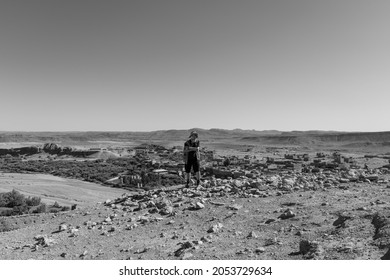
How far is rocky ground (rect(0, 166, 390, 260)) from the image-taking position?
523 cm

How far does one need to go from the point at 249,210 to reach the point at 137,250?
3192mm

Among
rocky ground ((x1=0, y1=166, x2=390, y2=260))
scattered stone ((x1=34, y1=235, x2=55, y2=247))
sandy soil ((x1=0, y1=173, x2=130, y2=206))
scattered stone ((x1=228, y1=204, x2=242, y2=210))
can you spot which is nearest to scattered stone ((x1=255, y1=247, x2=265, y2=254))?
rocky ground ((x1=0, y1=166, x2=390, y2=260))

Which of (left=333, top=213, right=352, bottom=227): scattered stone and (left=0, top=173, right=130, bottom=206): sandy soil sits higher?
(left=333, top=213, right=352, bottom=227): scattered stone

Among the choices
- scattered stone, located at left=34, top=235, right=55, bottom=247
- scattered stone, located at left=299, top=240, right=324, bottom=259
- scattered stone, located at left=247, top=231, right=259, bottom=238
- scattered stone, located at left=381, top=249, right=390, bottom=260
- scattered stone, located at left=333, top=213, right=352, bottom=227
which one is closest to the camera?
scattered stone, located at left=381, top=249, right=390, bottom=260

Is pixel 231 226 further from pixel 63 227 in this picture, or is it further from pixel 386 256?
pixel 63 227

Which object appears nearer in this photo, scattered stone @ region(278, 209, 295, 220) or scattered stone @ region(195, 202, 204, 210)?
scattered stone @ region(278, 209, 295, 220)

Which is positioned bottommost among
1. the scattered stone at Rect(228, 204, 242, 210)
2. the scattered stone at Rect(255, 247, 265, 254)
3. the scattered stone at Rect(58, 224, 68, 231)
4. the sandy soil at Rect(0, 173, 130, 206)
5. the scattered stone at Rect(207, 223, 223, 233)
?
the sandy soil at Rect(0, 173, 130, 206)

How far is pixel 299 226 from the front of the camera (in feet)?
20.8

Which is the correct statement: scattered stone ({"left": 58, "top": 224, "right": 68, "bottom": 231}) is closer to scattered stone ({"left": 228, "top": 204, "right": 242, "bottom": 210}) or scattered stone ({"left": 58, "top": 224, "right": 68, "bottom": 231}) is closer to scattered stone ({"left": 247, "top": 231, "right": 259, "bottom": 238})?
scattered stone ({"left": 228, "top": 204, "right": 242, "bottom": 210})

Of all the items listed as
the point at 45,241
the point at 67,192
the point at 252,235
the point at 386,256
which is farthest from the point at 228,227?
the point at 67,192

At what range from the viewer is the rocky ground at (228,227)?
5234 millimetres

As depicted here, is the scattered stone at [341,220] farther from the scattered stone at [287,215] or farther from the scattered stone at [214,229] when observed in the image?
the scattered stone at [214,229]
